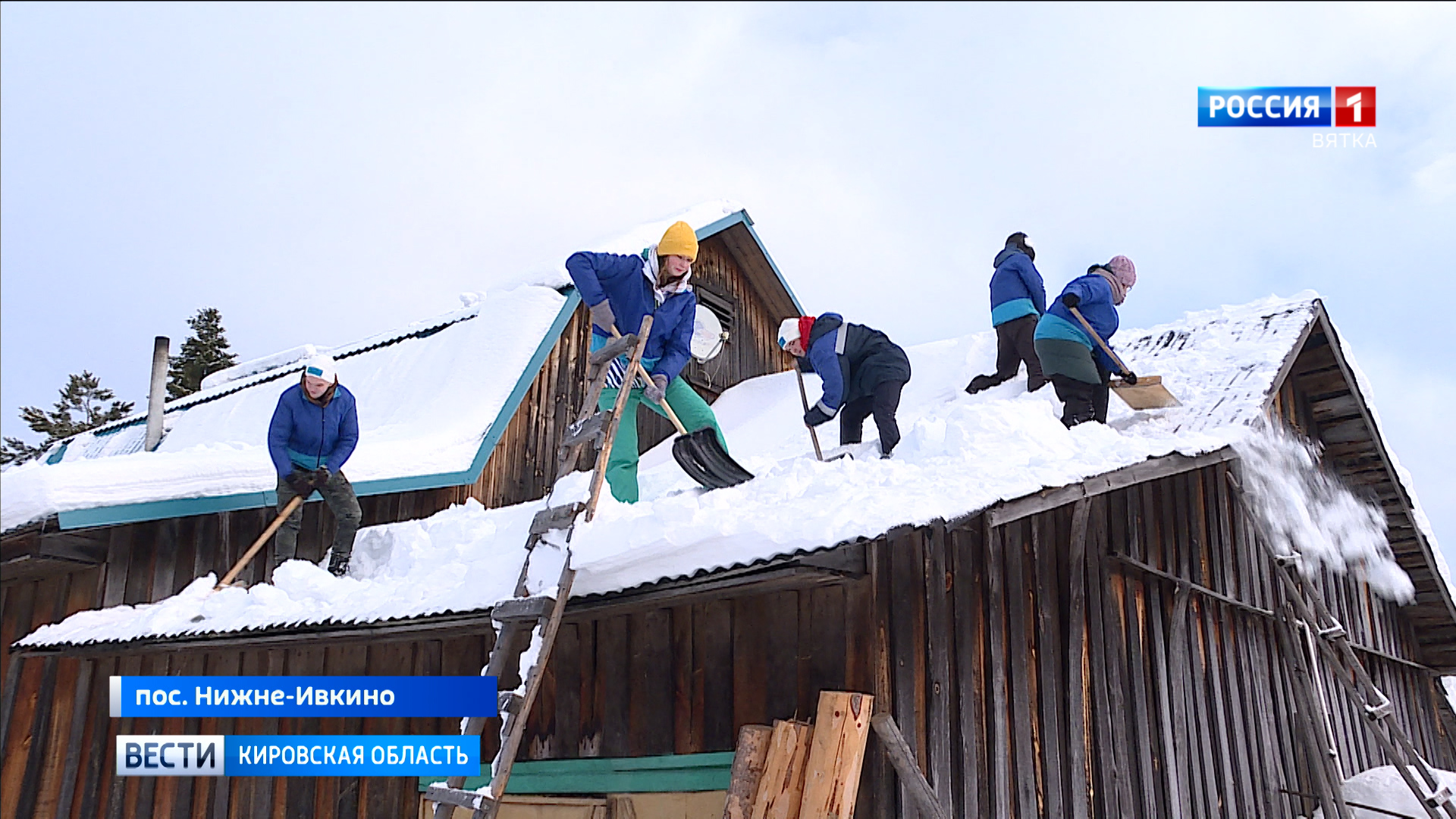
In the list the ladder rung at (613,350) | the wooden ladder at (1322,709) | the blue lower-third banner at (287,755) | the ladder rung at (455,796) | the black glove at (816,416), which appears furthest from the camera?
the black glove at (816,416)

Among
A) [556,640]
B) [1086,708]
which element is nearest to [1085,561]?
[1086,708]

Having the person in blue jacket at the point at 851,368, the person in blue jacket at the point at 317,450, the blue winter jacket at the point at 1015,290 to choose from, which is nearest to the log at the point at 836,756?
the person in blue jacket at the point at 851,368

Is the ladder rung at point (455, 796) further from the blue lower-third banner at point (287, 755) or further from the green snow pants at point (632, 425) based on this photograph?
the green snow pants at point (632, 425)

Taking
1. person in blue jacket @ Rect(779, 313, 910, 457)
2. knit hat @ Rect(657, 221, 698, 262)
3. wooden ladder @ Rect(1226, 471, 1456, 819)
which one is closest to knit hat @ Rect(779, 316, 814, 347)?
person in blue jacket @ Rect(779, 313, 910, 457)

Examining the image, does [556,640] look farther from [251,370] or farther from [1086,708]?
[251,370]

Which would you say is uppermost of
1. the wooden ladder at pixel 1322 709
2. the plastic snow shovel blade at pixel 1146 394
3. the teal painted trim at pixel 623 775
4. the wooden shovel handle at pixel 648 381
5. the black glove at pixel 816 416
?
the plastic snow shovel blade at pixel 1146 394

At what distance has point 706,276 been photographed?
1266 cm

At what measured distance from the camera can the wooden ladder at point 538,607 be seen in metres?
4.56

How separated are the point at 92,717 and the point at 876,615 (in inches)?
248

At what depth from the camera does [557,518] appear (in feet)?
17.6

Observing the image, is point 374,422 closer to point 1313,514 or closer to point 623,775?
point 623,775

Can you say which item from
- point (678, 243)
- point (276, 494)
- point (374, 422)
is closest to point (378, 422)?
point (374, 422)

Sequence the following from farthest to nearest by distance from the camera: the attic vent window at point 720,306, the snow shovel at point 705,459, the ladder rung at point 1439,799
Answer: the attic vent window at point 720,306, the ladder rung at point 1439,799, the snow shovel at point 705,459

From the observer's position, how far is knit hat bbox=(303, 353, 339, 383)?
789 centimetres
